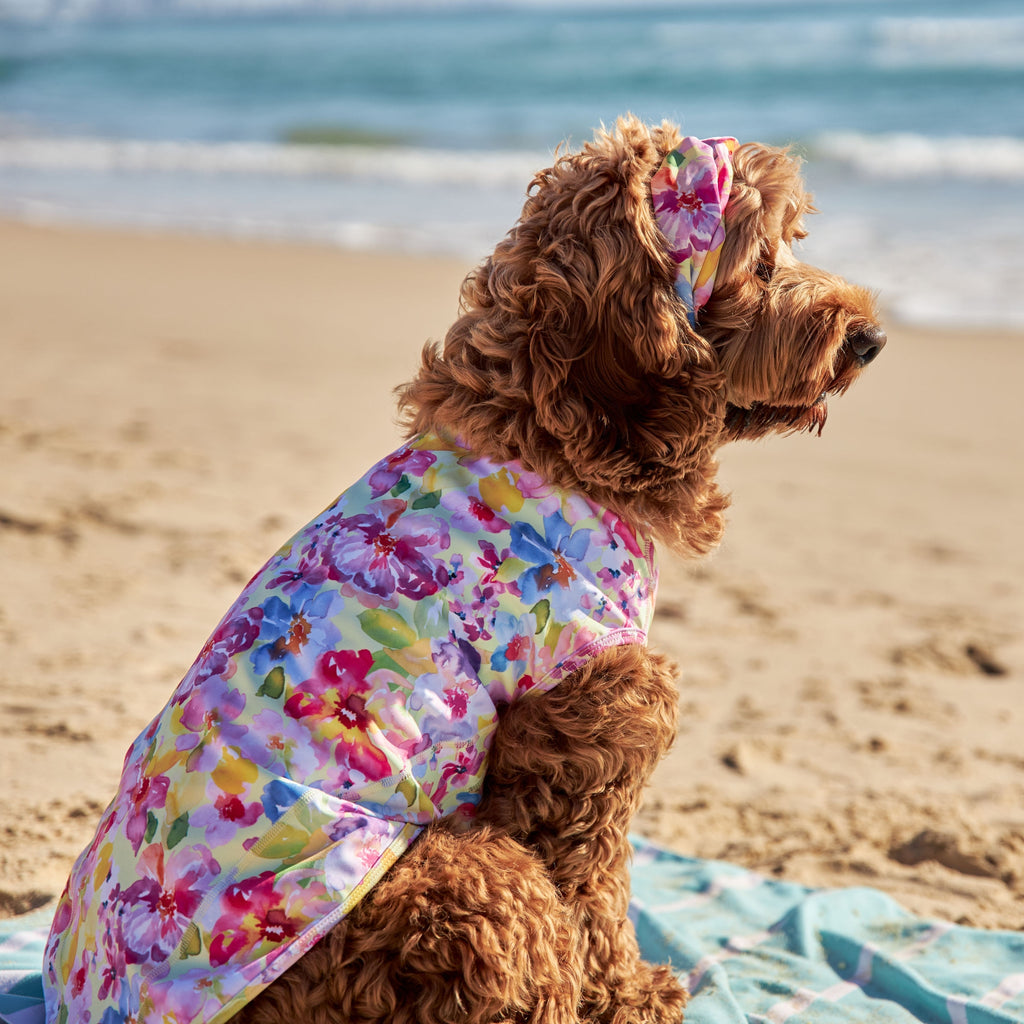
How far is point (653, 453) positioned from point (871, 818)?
6.83 feet

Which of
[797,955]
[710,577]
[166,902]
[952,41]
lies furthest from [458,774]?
[952,41]

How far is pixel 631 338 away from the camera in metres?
2.21

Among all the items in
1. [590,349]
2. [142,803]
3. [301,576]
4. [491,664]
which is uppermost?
[590,349]

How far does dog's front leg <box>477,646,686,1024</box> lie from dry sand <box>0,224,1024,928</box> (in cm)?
145

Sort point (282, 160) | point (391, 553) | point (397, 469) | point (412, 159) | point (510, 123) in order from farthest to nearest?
point (510, 123)
point (282, 160)
point (412, 159)
point (397, 469)
point (391, 553)

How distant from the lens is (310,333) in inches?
361

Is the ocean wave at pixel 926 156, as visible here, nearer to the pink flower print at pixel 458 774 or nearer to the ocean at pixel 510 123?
the ocean at pixel 510 123

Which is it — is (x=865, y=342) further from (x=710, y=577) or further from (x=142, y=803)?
(x=710, y=577)

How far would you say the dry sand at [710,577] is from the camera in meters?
3.68

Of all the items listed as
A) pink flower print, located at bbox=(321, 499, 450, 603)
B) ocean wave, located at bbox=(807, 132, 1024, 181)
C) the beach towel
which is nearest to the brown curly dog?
pink flower print, located at bbox=(321, 499, 450, 603)

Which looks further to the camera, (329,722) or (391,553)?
(391,553)

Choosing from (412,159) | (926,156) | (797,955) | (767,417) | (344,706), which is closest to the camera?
(344,706)

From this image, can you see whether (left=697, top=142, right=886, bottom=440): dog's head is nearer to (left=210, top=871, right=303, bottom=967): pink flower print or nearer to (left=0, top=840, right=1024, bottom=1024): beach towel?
(left=210, top=871, right=303, bottom=967): pink flower print

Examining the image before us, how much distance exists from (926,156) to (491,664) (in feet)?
54.3
